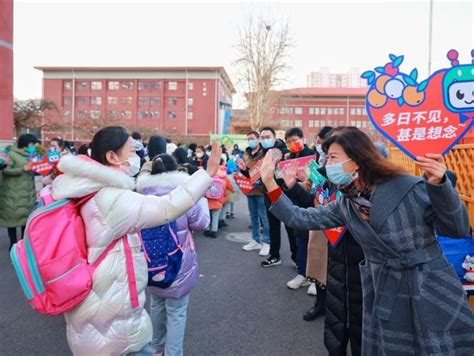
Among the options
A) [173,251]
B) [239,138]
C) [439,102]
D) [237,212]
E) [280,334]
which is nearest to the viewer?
[439,102]

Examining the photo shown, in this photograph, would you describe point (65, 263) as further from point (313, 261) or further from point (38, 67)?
point (38, 67)

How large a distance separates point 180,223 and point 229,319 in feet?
5.25

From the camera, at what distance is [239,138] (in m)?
21.1

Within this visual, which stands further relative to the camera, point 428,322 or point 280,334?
point 280,334

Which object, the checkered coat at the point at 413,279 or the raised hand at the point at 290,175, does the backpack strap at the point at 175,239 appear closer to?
the raised hand at the point at 290,175

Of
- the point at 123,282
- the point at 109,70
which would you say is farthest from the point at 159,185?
the point at 109,70

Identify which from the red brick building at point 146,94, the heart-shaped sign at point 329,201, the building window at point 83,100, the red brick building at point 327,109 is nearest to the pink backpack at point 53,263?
the heart-shaped sign at point 329,201

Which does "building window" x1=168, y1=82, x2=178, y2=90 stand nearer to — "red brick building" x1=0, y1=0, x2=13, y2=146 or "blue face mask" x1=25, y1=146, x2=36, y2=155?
"red brick building" x1=0, y1=0, x2=13, y2=146

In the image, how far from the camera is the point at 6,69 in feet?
35.5

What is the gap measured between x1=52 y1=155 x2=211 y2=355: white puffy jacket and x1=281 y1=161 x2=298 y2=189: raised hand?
944 mm

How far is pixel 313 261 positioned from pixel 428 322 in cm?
211

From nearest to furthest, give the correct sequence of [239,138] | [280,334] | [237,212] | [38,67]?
[280,334] < [237,212] < [239,138] < [38,67]

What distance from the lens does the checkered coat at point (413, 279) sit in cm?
185

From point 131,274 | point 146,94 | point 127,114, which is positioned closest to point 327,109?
point 146,94
